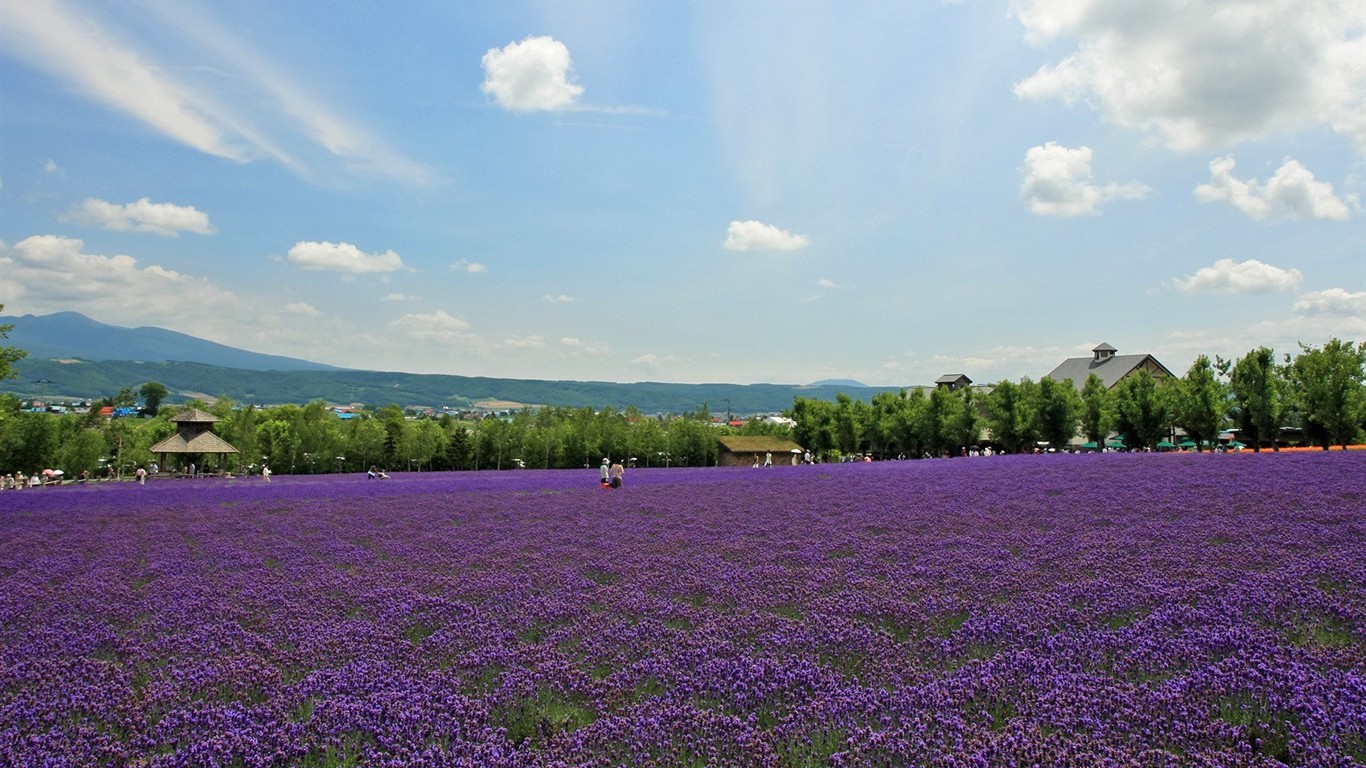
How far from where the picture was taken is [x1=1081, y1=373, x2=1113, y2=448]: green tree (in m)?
60.0

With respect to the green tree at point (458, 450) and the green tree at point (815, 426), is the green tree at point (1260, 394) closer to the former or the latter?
the green tree at point (815, 426)

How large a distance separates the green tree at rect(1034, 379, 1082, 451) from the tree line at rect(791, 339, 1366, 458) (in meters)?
0.08

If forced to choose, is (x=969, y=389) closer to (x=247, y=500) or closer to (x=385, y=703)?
(x=247, y=500)

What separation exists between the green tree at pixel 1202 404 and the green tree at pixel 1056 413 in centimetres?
778

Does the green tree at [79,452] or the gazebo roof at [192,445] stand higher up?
the gazebo roof at [192,445]

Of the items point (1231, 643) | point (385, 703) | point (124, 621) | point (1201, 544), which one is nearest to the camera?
point (385, 703)

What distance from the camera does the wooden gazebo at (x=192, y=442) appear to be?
5353 centimetres

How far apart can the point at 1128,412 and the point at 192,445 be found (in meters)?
69.6

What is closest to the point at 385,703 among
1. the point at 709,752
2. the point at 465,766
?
the point at 465,766

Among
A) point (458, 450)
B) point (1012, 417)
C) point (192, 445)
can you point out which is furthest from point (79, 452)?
point (1012, 417)

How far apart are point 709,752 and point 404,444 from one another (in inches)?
3299

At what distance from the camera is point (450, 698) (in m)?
5.12

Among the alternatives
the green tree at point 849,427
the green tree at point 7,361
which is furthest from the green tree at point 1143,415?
the green tree at point 7,361

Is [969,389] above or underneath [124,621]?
above
